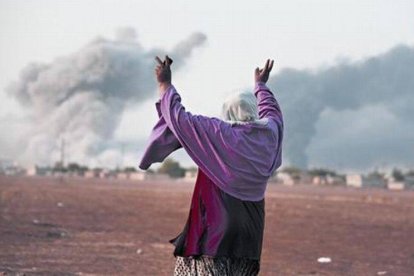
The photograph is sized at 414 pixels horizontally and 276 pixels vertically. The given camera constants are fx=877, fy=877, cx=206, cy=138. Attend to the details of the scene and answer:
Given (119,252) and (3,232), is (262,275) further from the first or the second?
(3,232)

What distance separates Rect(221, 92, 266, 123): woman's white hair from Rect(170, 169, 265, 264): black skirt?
307 millimetres

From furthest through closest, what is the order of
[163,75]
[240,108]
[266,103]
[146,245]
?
[146,245], [266,103], [163,75], [240,108]

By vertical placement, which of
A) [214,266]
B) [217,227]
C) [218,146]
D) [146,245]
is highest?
[218,146]

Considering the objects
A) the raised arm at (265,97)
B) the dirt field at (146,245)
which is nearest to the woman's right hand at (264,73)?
the raised arm at (265,97)

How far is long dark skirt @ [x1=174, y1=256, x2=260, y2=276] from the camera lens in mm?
4270

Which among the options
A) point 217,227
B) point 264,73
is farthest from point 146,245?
point 217,227

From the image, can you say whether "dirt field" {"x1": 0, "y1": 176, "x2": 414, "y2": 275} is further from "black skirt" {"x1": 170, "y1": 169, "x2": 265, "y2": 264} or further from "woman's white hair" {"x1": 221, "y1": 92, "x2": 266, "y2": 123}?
"woman's white hair" {"x1": 221, "y1": 92, "x2": 266, "y2": 123}

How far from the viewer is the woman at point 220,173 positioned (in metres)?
4.24

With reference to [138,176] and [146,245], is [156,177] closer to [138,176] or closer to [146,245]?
[138,176]

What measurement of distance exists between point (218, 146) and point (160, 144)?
30cm

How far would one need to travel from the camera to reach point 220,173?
168 inches

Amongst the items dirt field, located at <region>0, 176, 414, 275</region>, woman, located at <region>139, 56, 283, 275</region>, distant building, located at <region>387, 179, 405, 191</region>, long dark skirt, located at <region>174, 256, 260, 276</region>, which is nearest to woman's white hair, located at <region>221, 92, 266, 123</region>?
woman, located at <region>139, 56, 283, 275</region>

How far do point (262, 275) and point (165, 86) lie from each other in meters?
7.53

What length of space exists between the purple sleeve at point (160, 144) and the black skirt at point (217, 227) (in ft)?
0.63
